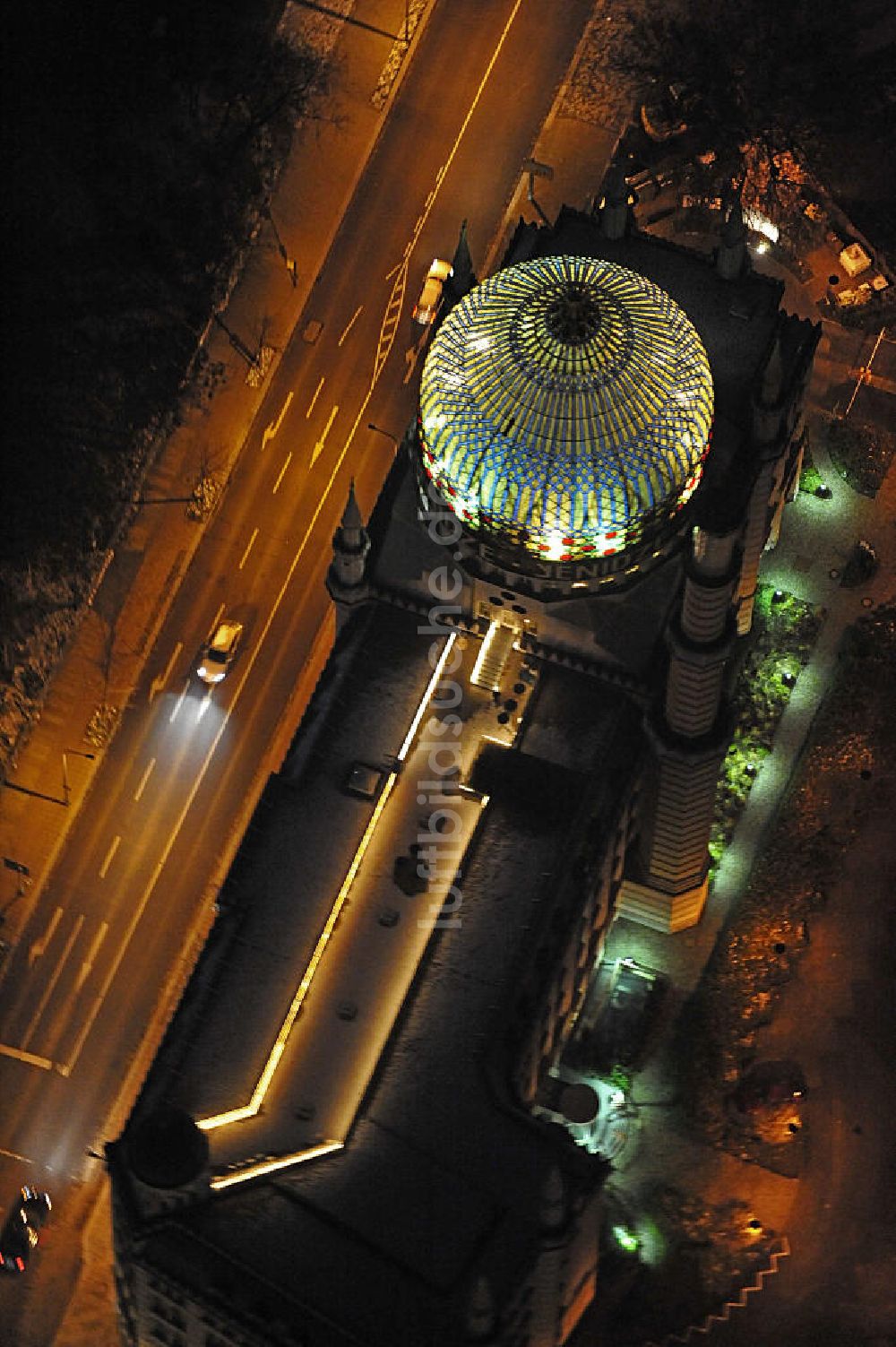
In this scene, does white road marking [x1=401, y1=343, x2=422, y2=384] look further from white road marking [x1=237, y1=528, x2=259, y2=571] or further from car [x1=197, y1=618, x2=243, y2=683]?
car [x1=197, y1=618, x2=243, y2=683]

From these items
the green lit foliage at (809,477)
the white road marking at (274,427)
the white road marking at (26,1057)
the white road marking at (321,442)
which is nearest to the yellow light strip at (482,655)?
the white road marking at (321,442)

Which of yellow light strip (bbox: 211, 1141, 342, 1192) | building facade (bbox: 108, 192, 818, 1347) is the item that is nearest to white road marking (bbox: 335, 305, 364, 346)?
building facade (bbox: 108, 192, 818, 1347)

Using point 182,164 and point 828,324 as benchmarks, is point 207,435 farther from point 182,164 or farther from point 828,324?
→ point 828,324

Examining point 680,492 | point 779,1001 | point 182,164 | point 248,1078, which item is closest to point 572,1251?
point 248,1078

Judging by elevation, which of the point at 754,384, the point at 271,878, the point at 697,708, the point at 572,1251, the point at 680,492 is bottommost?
the point at 572,1251

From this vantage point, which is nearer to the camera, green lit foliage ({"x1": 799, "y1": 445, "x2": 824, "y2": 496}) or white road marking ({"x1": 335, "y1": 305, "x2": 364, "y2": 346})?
green lit foliage ({"x1": 799, "y1": 445, "x2": 824, "y2": 496})

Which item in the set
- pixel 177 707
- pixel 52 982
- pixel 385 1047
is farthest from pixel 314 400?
pixel 385 1047

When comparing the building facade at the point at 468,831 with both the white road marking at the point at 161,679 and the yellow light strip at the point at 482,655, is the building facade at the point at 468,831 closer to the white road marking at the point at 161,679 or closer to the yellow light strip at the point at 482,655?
the yellow light strip at the point at 482,655

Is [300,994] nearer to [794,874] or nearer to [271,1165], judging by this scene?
[271,1165]
